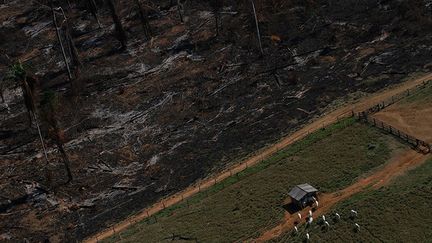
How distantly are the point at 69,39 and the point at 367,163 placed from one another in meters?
54.6

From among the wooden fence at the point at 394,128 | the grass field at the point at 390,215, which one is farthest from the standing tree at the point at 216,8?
the grass field at the point at 390,215

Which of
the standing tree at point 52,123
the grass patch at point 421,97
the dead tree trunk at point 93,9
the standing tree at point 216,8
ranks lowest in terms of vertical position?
the grass patch at point 421,97

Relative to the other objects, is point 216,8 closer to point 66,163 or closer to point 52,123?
point 52,123

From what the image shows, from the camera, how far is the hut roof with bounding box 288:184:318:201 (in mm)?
47634

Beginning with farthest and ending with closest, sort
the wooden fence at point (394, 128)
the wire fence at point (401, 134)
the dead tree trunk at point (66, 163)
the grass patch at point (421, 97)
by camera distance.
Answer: the dead tree trunk at point (66, 163) → the grass patch at point (421, 97) → the wooden fence at point (394, 128) → the wire fence at point (401, 134)

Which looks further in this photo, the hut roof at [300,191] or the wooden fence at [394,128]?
the wooden fence at [394,128]

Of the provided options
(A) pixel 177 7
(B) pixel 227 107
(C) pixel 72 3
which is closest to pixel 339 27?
(B) pixel 227 107

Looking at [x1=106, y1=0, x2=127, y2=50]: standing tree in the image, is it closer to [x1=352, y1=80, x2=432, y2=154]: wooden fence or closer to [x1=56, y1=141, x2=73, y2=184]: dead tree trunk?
[x1=56, y1=141, x2=73, y2=184]: dead tree trunk

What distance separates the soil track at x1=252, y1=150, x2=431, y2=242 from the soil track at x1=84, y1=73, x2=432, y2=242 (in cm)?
1058

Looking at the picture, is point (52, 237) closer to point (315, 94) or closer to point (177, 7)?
point (315, 94)

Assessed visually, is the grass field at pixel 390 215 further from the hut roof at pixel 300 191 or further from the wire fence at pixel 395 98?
the wire fence at pixel 395 98

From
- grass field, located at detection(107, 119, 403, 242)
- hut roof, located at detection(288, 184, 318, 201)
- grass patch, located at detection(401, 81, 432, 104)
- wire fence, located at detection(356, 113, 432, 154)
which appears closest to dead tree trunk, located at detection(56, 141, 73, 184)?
grass field, located at detection(107, 119, 403, 242)

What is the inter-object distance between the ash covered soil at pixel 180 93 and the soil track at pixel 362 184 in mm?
13407

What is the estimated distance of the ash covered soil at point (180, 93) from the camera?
59.9 metres
